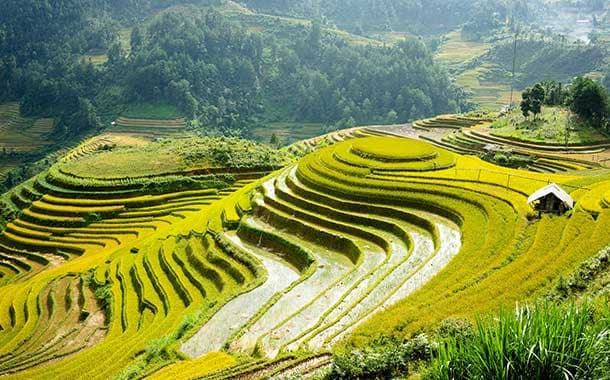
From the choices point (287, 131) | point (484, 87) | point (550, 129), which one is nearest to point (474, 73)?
point (484, 87)

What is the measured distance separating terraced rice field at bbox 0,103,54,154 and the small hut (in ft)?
244

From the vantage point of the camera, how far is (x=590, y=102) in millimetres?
42375

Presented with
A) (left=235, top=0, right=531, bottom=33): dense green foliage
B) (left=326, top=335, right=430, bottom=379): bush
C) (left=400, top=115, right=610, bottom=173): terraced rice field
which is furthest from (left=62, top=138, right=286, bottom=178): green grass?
(left=235, top=0, right=531, bottom=33): dense green foliage

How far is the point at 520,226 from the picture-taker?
18719 millimetres

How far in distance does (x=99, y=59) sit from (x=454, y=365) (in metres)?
117

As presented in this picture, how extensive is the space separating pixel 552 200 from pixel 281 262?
11.1m

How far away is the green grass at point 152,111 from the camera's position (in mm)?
87812

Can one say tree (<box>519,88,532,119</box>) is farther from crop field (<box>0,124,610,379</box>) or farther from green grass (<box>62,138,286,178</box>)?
green grass (<box>62,138,286,178</box>)

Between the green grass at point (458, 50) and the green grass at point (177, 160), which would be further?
the green grass at point (458, 50)

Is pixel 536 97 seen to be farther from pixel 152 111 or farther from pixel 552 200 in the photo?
pixel 152 111

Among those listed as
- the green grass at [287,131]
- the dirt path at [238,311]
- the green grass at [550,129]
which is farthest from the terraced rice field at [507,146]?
Answer: the green grass at [287,131]

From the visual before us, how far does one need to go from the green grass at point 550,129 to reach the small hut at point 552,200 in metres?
25.3

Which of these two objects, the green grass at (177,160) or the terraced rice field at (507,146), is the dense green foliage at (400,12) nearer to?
the terraced rice field at (507,146)

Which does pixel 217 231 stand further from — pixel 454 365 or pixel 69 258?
pixel 454 365
